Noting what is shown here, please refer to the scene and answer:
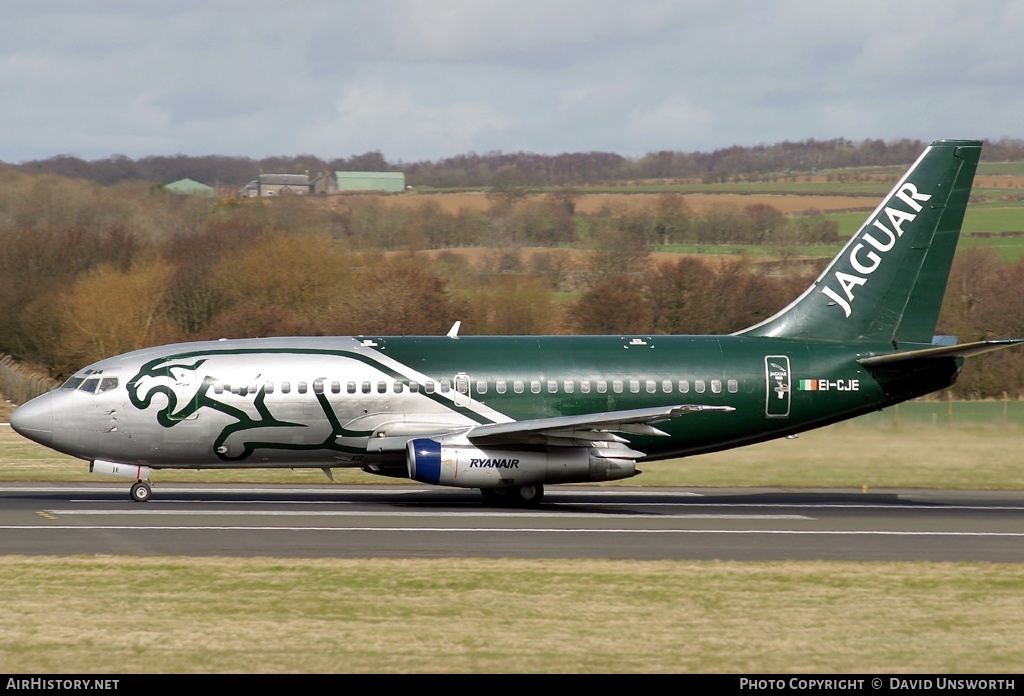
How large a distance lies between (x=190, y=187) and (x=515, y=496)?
7830cm

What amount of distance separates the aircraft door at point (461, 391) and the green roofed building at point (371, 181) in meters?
78.0

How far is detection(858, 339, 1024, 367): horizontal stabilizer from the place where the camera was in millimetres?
27297

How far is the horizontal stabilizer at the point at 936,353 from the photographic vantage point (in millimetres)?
27297

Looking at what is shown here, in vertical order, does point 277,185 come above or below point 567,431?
above

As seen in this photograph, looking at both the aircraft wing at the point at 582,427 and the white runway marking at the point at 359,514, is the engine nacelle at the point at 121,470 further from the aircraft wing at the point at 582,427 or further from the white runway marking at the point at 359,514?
the aircraft wing at the point at 582,427

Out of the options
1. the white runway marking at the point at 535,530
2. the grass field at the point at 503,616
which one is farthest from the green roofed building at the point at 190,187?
the grass field at the point at 503,616

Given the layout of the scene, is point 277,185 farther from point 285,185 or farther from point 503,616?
point 503,616

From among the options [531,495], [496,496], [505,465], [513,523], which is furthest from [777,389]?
[513,523]

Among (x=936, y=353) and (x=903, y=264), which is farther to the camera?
(x=903, y=264)

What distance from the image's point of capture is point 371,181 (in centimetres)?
10969

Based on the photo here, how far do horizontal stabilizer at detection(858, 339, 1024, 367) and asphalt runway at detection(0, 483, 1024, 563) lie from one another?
352 centimetres

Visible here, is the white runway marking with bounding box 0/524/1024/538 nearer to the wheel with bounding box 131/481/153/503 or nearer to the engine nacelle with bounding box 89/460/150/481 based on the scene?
the engine nacelle with bounding box 89/460/150/481

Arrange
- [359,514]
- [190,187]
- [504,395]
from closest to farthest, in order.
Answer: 1. [359,514]
2. [504,395]
3. [190,187]

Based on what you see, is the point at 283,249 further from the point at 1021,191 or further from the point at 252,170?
the point at 1021,191
